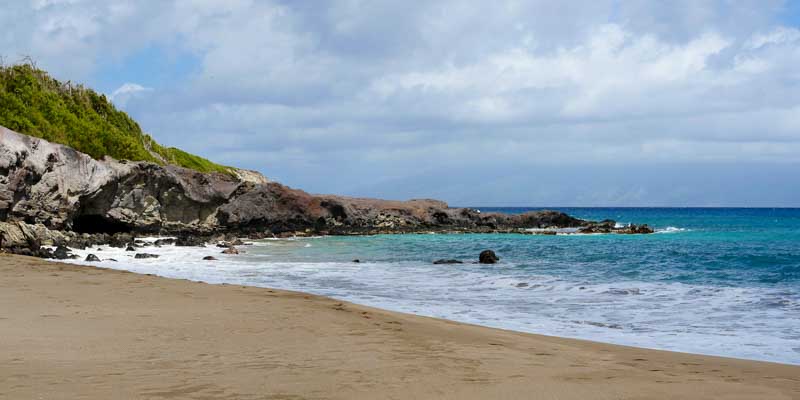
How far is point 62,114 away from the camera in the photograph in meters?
48.0

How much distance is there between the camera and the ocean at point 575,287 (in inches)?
422

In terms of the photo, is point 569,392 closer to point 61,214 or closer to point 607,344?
point 607,344

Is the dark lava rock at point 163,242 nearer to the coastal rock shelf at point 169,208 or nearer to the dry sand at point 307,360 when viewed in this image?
the coastal rock shelf at point 169,208

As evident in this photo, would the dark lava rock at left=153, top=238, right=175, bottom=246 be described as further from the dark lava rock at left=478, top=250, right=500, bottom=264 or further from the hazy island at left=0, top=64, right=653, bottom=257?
the dark lava rock at left=478, top=250, right=500, bottom=264

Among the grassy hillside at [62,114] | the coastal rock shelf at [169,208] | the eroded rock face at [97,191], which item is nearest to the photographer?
the eroded rock face at [97,191]

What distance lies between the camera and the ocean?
10719 millimetres

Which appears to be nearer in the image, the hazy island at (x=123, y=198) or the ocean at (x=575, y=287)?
the ocean at (x=575, y=287)

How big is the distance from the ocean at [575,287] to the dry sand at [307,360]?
5.57 feet

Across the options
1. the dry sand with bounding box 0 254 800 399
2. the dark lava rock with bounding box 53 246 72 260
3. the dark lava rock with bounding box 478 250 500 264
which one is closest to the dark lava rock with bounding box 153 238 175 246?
the dark lava rock with bounding box 53 246 72 260

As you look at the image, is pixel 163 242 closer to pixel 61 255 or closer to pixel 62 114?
pixel 61 255

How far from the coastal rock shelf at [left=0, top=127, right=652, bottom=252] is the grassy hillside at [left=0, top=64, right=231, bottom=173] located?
8.30 metres

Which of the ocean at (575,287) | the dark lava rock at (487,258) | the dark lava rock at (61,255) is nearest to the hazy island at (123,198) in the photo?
the dark lava rock at (61,255)

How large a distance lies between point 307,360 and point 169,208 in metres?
37.3

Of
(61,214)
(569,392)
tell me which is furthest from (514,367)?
(61,214)
